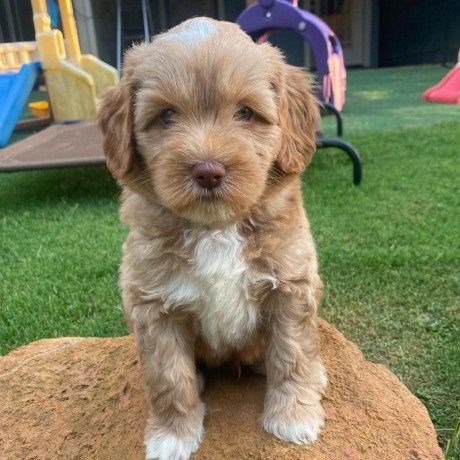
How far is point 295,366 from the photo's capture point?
2.29 meters

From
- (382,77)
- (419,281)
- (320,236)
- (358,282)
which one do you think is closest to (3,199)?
(320,236)

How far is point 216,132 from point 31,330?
8.61 ft

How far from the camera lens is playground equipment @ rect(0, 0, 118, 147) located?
811 centimetres

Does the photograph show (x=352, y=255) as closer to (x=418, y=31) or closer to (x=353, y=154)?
(x=353, y=154)

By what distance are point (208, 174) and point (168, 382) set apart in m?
0.91

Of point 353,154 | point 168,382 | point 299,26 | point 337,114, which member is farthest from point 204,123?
point 299,26

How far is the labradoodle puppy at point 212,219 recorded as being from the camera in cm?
200

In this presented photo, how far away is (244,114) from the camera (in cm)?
213

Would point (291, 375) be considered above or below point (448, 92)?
above

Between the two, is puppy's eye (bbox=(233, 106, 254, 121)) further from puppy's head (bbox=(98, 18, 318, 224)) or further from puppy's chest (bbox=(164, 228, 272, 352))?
puppy's chest (bbox=(164, 228, 272, 352))

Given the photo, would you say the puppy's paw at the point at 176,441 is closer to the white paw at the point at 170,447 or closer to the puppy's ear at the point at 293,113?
the white paw at the point at 170,447

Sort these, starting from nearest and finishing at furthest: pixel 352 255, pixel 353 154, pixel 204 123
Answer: pixel 204 123 < pixel 352 255 < pixel 353 154

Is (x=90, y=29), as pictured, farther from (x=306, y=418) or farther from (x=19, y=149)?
(x=306, y=418)

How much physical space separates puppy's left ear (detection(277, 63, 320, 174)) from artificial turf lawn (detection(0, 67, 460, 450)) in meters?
1.70
